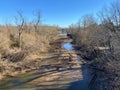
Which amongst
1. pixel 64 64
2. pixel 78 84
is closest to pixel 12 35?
pixel 64 64

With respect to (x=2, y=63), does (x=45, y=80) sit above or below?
below

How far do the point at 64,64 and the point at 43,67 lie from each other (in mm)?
2420

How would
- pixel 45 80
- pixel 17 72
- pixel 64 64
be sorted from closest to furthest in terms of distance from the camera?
pixel 45 80 < pixel 17 72 < pixel 64 64

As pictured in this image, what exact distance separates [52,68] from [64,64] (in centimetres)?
198

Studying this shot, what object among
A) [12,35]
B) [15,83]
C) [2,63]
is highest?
[12,35]

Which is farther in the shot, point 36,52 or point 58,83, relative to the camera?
point 36,52

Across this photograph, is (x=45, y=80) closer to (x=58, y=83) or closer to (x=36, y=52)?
(x=58, y=83)

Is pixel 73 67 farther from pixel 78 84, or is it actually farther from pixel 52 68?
pixel 78 84

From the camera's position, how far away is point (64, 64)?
22875mm

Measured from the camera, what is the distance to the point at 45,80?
669 inches

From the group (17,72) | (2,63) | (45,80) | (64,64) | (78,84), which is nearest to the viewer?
(78,84)

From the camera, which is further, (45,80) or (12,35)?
(12,35)

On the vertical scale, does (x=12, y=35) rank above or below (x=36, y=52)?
above

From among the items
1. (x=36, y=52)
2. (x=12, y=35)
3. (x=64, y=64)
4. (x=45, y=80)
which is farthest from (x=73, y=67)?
(x=12, y=35)
